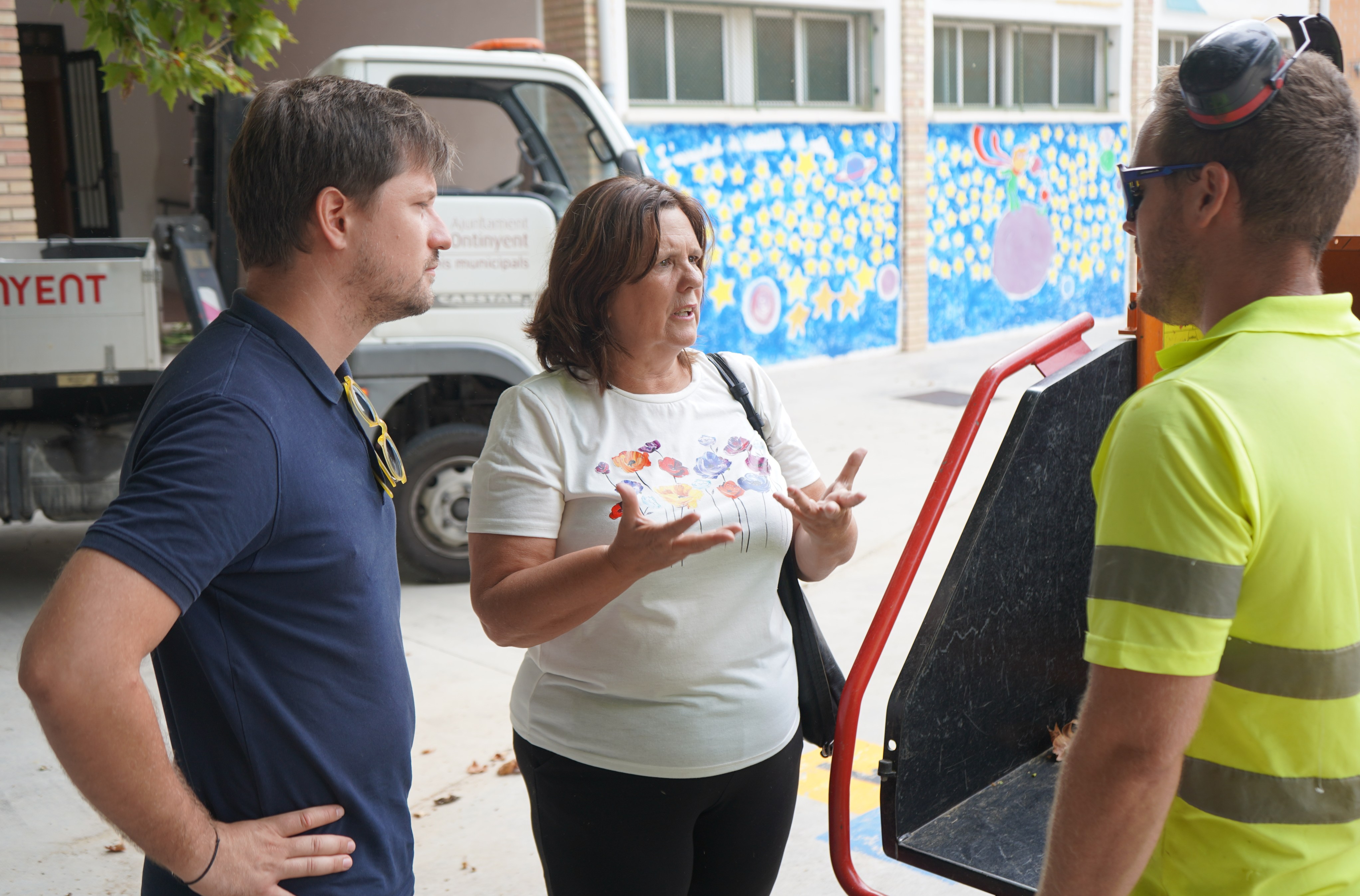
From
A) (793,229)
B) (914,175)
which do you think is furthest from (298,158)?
(914,175)

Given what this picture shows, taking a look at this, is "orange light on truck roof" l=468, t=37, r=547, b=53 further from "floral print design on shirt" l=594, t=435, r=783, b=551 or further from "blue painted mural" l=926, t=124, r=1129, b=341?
"blue painted mural" l=926, t=124, r=1129, b=341

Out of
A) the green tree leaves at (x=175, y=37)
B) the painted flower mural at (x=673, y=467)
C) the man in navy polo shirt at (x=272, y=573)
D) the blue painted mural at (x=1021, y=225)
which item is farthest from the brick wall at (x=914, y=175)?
the man in navy polo shirt at (x=272, y=573)

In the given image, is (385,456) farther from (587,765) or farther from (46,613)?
(587,765)

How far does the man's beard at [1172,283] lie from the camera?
140 centimetres

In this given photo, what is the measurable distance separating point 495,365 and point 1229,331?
482cm

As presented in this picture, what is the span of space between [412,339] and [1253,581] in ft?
16.2

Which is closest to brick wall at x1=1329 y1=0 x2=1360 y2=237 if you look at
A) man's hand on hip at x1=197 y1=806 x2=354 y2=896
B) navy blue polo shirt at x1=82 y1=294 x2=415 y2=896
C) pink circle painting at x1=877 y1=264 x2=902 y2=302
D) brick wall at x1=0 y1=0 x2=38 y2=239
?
navy blue polo shirt at x1=82 y1=294 x2=415 y2=896

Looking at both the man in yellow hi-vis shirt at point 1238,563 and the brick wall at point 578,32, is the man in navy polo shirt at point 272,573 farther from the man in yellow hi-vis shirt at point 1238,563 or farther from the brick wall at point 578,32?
the brick wall at point 578,32

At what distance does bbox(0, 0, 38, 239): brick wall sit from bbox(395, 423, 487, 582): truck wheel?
3.39 m

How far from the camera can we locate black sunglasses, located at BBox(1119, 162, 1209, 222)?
137cm

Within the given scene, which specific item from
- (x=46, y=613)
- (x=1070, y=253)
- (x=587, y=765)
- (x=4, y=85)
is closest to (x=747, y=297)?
(x=1070, y=253)

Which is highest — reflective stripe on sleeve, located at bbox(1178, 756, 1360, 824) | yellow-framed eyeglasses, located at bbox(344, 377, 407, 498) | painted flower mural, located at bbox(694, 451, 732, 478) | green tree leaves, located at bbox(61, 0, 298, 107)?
green tree leaves, located at bbox(61, 0, 298, 107)

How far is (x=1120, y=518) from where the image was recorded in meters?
1.26

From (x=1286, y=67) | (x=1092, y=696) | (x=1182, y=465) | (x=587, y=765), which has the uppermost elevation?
(x=1286, y=67)
